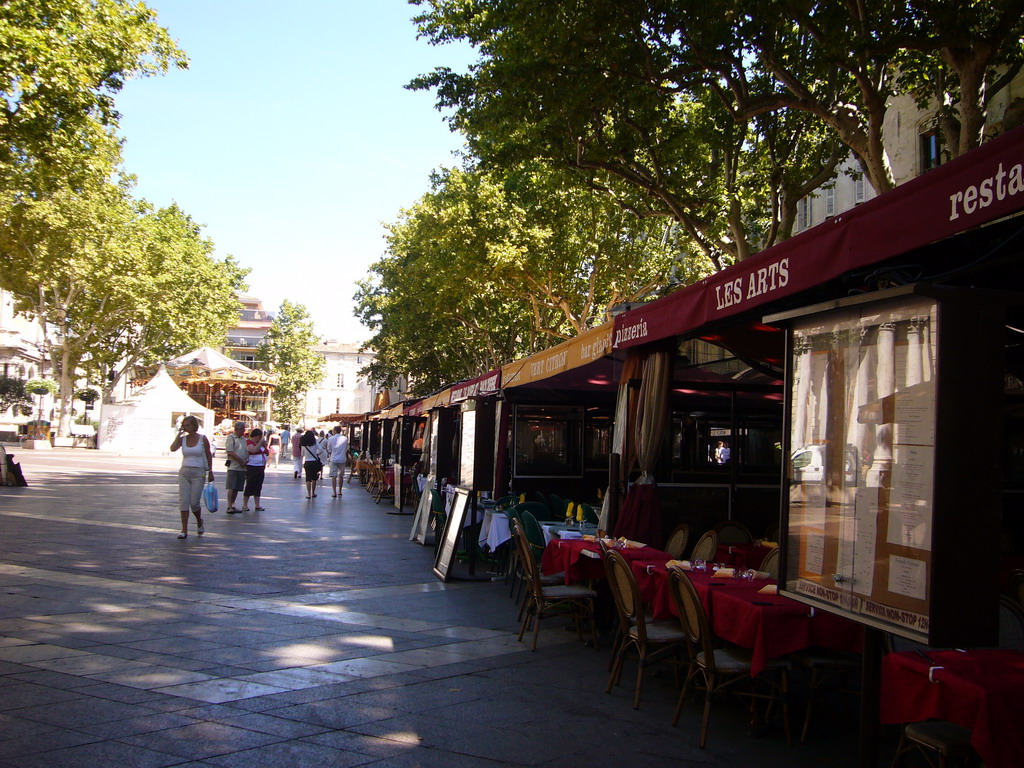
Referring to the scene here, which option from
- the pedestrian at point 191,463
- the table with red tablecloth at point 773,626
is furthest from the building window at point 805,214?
the table with red tablecloth at point 773,626

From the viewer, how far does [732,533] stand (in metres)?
8.82

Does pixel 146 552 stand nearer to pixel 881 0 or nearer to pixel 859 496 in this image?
pixel 859 496

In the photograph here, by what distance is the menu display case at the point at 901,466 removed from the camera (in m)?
3.15

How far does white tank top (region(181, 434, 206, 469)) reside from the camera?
11.5 metres

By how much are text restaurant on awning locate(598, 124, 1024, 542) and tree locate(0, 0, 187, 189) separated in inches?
456

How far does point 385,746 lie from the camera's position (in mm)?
4281

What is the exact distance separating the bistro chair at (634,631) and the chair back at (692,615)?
0.32m

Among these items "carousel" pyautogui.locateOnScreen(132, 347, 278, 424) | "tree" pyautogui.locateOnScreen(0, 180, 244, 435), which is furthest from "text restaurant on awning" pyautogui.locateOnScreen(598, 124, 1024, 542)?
"carousel" pyautogui.locateOnScreen(132, 347, 278, 424)

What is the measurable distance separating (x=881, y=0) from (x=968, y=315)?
7.71 metres

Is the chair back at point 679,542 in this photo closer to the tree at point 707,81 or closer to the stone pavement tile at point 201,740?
the stone pavement tile at point 201,740

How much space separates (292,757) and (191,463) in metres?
8.18

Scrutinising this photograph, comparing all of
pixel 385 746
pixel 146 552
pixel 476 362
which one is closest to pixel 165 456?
pixel 476 362

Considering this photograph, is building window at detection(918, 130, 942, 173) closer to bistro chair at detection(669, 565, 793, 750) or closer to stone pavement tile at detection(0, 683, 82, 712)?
bistro chair at detection(669, 565, 793, 750)

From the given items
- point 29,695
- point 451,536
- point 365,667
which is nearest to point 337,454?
point 451,536
